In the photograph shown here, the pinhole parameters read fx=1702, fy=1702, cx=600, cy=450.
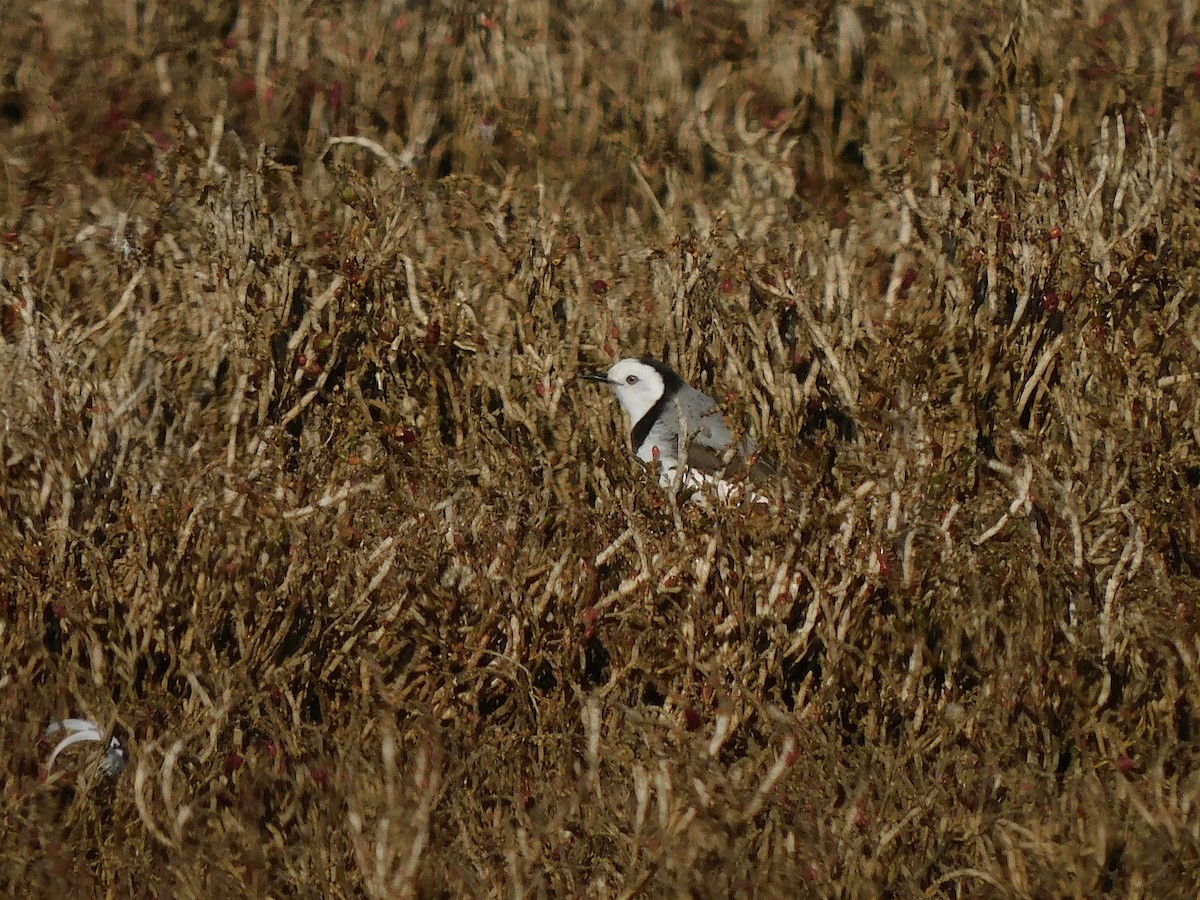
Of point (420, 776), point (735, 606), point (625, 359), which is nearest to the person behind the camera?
point (420, 776)

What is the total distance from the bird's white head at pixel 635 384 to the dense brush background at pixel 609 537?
126mm

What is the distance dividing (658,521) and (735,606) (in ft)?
1.42

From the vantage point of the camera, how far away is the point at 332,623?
4137mm

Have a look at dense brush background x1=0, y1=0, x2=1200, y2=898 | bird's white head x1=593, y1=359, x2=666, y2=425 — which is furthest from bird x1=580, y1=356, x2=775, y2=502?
dense brush background x1=0, y1=0, x2=1200, y2=898

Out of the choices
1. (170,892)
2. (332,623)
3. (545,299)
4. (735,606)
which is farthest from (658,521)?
(170,892)

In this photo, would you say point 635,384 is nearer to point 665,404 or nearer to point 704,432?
point 665,404

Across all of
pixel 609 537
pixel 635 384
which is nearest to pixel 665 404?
pixel 635 384

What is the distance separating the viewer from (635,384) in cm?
548

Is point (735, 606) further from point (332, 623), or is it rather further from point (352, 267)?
point (352, 267)

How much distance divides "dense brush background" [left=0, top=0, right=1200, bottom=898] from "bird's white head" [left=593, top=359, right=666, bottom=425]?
13 cm

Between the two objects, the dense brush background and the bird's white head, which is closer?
the dense brush background

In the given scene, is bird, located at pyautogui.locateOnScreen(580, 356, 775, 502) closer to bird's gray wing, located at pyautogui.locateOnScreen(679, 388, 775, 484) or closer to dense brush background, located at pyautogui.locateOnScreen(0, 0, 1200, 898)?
bird's gray wing, located at pyautogui.locateOnScreen(679, 388, 775, 484)

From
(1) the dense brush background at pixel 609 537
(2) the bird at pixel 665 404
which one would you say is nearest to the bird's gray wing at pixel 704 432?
(2) the bird at pixel 665 404

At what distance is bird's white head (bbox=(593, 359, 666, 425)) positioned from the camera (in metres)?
5.42
